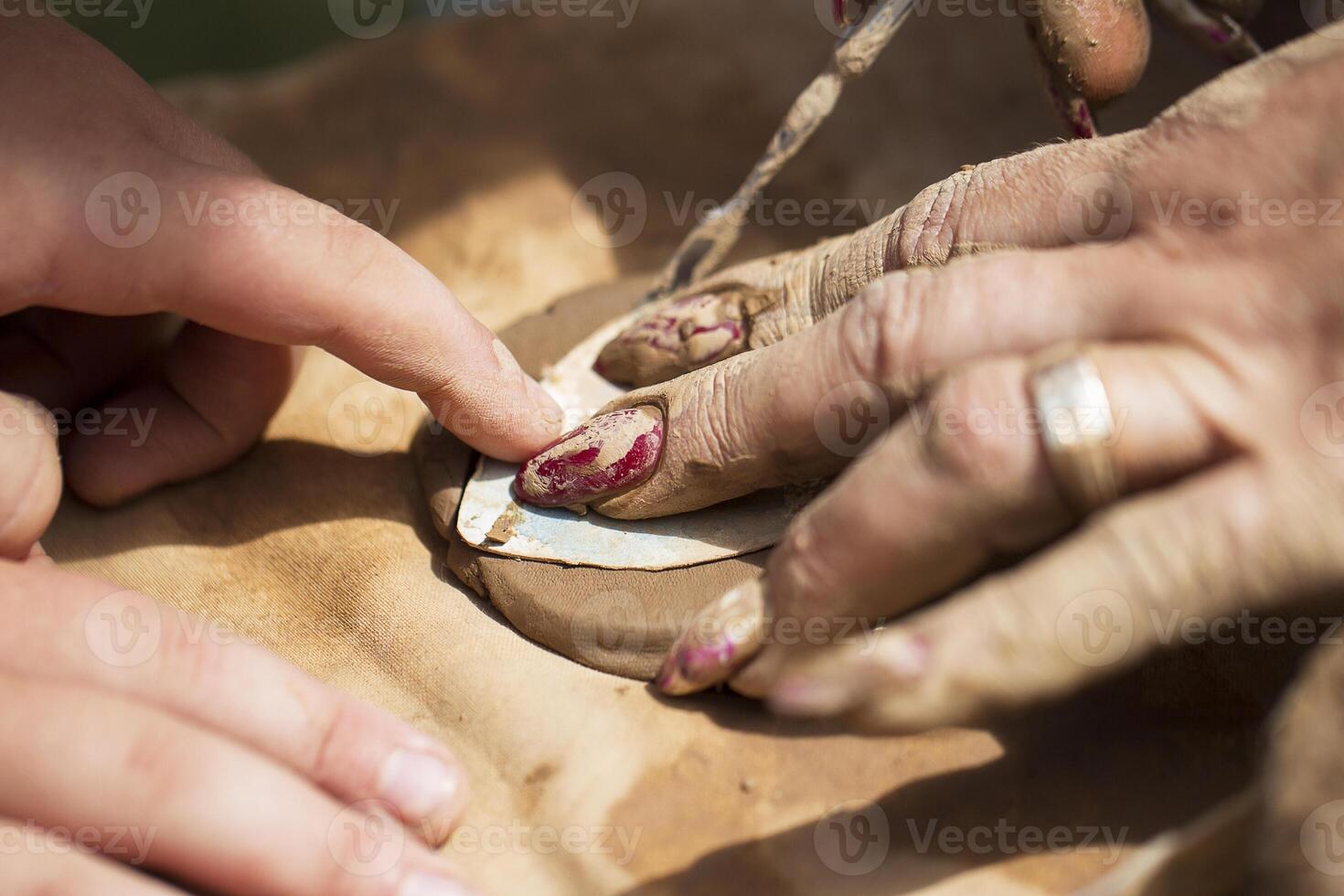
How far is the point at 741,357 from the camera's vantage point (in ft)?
3.72

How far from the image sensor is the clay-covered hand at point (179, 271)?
1080 millimetres

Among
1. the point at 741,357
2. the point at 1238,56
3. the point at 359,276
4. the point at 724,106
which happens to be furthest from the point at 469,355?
the point at 1238,56

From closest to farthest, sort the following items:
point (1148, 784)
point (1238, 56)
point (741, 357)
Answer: point (1148, 784) → point (741, 357) → point (1238, 56)

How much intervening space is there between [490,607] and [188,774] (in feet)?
1.41

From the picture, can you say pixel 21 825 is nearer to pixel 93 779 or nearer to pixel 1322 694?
pixel 93 779

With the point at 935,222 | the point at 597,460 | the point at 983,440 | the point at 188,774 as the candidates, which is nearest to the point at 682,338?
the point at 597,460

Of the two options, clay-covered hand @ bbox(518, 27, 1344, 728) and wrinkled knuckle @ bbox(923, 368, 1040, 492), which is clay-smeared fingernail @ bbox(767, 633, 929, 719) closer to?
clay-covered hand @ bbox(518, 27, 1344, 728)

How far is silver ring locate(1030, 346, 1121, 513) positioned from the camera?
79cm

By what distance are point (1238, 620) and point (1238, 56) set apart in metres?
0.83

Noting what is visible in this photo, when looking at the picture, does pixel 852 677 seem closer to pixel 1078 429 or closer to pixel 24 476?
pixel 1078 429

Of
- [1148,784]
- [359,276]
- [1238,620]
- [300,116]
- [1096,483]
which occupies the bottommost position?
[1148,784]

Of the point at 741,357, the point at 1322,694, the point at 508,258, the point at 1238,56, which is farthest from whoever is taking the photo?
the point at 508,258

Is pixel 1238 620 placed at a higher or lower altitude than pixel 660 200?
lower

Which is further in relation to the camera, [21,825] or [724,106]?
[724,106]
